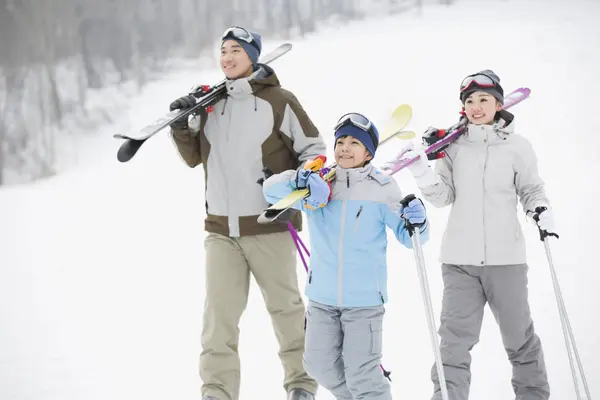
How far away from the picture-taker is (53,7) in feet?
32.9

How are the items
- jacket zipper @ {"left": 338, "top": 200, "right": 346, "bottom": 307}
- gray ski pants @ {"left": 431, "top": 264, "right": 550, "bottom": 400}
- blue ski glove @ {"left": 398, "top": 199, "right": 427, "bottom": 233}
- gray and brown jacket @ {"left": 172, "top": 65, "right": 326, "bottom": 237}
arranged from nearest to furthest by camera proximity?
blue ski glove @ {"left": 398, "top": 199, "right": 427, "bottom": 233}
jacket zipper @ {"left": 338, "top": 200, "right": 346, "bottom": 307}
gray ski pants @ {"left": 431, "top": 264, "right": 550, "bottom": 400}
gray and brown jacket @ {"left": 172, "top": 65, "right": 326, "bottom": 237}

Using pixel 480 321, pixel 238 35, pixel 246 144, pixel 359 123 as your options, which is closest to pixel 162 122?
pixel 246 144

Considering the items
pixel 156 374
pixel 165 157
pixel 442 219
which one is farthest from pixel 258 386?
pixel 165 157

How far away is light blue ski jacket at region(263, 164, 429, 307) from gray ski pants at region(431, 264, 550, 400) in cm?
36

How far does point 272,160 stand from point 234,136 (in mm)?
164

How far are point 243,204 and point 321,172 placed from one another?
1.29 feet

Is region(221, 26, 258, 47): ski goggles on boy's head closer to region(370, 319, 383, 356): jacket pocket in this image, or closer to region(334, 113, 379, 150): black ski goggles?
region(334, 113, 379, 150): black ski goggles

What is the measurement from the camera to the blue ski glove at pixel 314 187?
2.39m

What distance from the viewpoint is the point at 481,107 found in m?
2.76

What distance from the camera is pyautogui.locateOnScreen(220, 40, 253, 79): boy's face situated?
9.30ft

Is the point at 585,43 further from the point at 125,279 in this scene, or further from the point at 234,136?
the point at 234,136

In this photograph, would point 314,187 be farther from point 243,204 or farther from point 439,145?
point 439,145

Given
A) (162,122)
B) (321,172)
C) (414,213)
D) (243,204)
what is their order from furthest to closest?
(243,204) → (162,122) → (321,172) → (414,213)

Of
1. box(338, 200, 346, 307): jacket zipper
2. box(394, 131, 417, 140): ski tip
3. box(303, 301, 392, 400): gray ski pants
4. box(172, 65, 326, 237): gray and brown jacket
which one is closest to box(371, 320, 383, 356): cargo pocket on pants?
box(303, 301, 392, 400): gray ski pants
